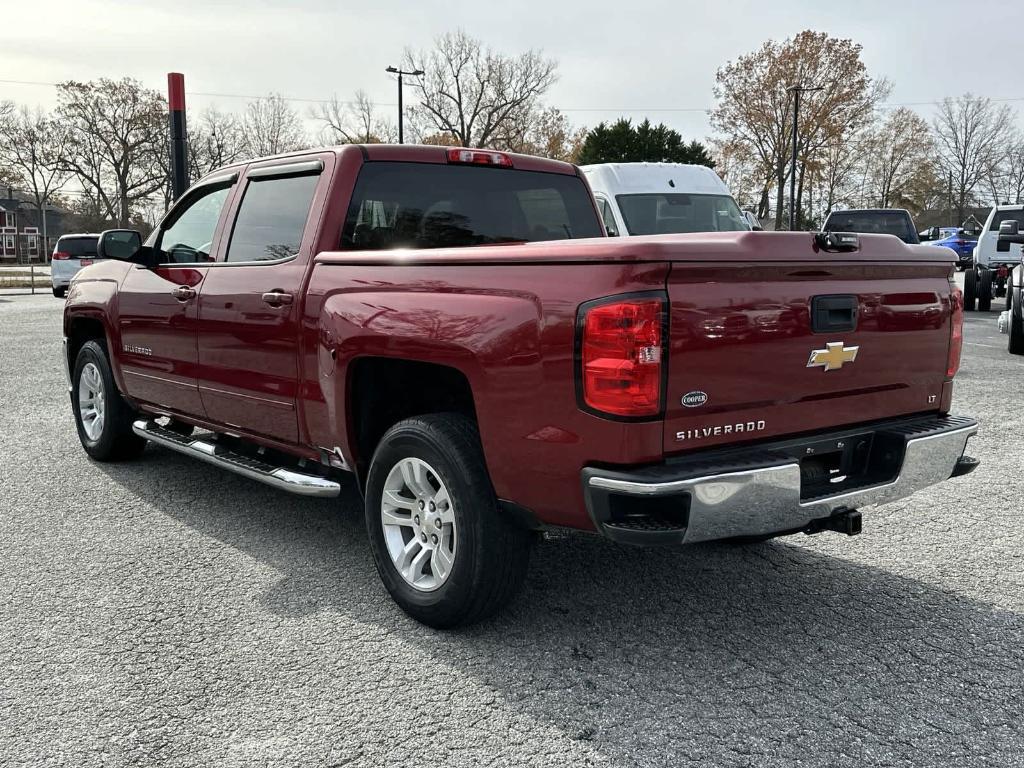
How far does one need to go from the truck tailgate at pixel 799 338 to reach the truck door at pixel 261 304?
191 cm

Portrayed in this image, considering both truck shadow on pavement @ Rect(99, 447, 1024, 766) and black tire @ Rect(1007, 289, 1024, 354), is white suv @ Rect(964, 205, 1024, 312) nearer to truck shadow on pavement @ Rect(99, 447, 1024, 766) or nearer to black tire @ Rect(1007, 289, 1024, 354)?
black tire @ Rect(1007, 289, 1024, 354)

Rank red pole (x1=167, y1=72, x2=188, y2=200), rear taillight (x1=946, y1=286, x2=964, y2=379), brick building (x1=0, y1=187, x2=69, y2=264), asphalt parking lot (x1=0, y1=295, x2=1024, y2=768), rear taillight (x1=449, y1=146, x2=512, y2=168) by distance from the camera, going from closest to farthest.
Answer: asphalt parking lot (x1=0, y1=295, x2=1024, y2=768) → rear taillight (x1=946, y1=286, x2=964, y2=379) → rear taillight (x1=449, y1=146, x2=512, y2=168) → red pole (x1=167, y1=72, x2=188, y2=200) → brick building (x1=0, y1=187, x2=69, y2=264)

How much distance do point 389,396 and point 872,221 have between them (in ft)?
61.3

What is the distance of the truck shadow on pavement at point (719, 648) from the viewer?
2.75m

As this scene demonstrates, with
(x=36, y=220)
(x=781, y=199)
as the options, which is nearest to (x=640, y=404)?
(x=781, y=199)

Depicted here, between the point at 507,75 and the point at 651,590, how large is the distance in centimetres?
5436

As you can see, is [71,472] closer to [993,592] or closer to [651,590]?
[651,590]

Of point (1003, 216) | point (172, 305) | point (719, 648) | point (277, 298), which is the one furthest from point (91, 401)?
point (1003, 216)

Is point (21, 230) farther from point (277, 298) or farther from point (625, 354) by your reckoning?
point (625, 354)

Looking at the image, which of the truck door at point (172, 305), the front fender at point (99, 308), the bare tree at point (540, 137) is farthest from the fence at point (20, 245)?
the truck door at point (172, 305)

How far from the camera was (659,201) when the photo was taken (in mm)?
12859

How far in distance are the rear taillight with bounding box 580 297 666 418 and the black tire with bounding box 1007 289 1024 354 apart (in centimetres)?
1068

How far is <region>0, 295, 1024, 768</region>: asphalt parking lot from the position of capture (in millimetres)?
2727

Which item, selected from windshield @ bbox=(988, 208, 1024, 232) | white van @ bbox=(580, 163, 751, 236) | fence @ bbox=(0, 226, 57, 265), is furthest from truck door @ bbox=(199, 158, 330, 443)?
fence @ bbox=(0, 226, 57, 265)
